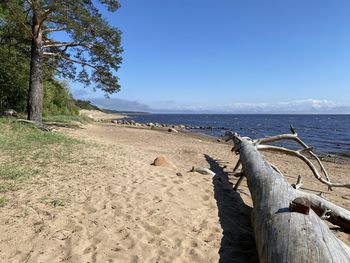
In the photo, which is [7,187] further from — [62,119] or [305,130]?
[305,130]

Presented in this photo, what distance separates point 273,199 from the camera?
4.98 meters

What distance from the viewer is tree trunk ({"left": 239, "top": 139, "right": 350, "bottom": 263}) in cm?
333

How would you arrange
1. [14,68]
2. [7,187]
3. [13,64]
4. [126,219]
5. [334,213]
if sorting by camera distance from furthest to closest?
1. [14,68]
2. [13,64]
3. [7,187]
4. [334,213]
5. [126,219]

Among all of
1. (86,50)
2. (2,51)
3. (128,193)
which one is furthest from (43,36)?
(128,193)

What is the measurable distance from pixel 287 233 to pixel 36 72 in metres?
15.3

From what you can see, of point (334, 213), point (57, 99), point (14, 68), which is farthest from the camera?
point (57, 99)

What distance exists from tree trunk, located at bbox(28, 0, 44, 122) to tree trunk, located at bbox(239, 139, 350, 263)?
1380 cm

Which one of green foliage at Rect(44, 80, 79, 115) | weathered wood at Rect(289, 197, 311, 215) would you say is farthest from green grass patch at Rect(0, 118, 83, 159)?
green foliage at Rect(44, 80, 79, 115)

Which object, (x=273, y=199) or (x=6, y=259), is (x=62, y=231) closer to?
(x=6, y=259)

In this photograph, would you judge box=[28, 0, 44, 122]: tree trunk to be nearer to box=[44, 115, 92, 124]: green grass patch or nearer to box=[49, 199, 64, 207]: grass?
box=[44, 115, 92, 124]: green grass patch

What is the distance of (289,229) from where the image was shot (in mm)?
3838

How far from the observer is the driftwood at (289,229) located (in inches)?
132

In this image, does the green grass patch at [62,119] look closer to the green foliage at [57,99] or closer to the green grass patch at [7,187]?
the green foliage at [57,99]

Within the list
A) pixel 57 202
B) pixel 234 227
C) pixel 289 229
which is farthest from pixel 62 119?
pixel 289 229
